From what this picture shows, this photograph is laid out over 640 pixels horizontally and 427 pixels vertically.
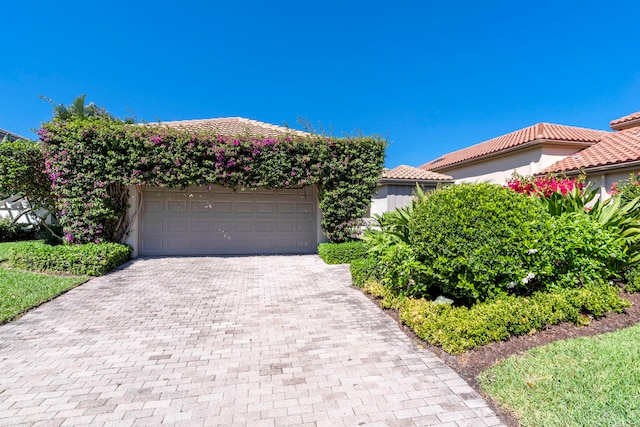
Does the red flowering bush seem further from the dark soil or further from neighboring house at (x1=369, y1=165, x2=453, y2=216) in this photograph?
neighboring house at (x1=369, y1=165, x2=453, y2=216)

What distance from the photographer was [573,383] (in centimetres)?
269

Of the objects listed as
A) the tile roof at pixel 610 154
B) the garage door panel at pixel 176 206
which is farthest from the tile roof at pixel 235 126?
the tile roof at pixel 610 154

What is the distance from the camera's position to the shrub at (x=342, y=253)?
360 inches

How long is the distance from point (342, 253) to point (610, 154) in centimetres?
978

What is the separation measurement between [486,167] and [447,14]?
320 inches

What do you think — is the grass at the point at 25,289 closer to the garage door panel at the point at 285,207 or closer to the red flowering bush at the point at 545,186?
the garage door panel at the point at 285,207

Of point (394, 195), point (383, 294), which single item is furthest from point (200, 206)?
point (394, 195)

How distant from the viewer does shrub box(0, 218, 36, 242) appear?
13.0 meters

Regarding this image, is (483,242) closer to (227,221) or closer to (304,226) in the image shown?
(304,226)

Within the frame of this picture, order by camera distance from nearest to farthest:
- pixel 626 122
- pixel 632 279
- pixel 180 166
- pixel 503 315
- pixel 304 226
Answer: pixel 503 315 < pixel 632 279 < pixel 180 166 < pixel 304 226 < pixel 626 122

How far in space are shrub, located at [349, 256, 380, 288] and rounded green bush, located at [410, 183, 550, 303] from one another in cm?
191

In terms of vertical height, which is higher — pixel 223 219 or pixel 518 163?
pixel 518 163

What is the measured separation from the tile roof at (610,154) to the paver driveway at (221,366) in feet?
32.0

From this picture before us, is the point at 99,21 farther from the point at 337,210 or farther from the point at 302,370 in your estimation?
the point at 302,370
